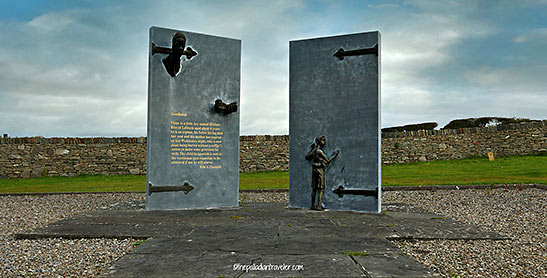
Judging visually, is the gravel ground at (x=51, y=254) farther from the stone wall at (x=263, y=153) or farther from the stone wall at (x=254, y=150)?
the stone wall at (x=263, y=153)

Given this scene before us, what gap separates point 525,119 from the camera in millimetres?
21531

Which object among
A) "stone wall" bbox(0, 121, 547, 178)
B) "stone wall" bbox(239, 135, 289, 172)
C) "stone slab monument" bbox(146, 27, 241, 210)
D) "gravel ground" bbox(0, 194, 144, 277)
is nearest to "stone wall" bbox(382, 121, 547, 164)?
"stone wall" bbox(0, 121, 547, 178)

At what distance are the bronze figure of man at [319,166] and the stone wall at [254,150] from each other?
8869mm

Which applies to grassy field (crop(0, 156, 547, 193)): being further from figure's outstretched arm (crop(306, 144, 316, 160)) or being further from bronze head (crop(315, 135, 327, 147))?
bronze head (crop(315, 135, 327, 147))

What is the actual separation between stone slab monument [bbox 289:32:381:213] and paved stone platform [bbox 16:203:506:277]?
391mm

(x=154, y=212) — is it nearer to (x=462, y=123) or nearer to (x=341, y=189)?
(x=341, y=189)

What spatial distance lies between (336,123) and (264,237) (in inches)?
108

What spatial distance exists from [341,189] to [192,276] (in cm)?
374

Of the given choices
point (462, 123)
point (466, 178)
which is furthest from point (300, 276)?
point (462, 123)

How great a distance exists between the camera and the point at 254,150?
1509 centimetres

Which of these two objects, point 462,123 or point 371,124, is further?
point 462,123

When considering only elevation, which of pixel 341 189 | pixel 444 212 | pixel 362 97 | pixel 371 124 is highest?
pixel 362 97

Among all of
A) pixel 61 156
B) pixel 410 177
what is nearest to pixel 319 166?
pixel 410 177

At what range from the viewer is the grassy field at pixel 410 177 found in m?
11.0
